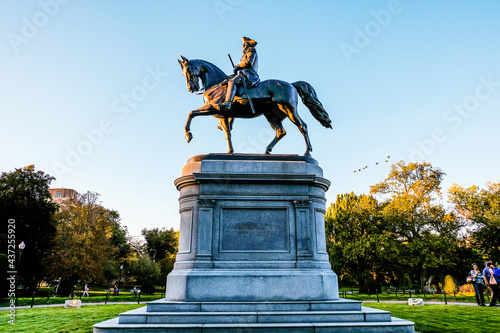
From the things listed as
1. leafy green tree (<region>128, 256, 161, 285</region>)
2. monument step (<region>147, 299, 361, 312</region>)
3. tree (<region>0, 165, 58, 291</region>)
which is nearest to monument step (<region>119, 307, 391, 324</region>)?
monument step (<region>147, 299, 361, 312</region>)

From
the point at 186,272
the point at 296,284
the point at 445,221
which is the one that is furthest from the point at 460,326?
the point at 445,221

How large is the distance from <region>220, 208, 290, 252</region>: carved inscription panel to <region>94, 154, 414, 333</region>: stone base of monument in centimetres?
3

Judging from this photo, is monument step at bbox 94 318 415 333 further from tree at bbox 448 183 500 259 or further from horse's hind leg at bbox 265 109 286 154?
tree at bbox 448 183 500 259

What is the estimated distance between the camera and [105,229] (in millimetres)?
43344

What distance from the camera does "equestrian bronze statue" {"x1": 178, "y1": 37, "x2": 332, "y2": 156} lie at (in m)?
10.8

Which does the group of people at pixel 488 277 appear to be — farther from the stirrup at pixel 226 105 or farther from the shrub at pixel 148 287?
the shrub at pixel 148 287

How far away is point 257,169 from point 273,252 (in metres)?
2.33

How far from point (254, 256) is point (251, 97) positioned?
4.87m

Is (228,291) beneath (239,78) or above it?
beneath

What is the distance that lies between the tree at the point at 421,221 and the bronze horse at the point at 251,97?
105 ft

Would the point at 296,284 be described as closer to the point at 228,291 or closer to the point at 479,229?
the point at 228,291

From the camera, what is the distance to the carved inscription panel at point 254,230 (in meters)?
9.24

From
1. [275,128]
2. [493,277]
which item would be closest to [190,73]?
[275,128]

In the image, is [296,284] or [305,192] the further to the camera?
[305,192]
